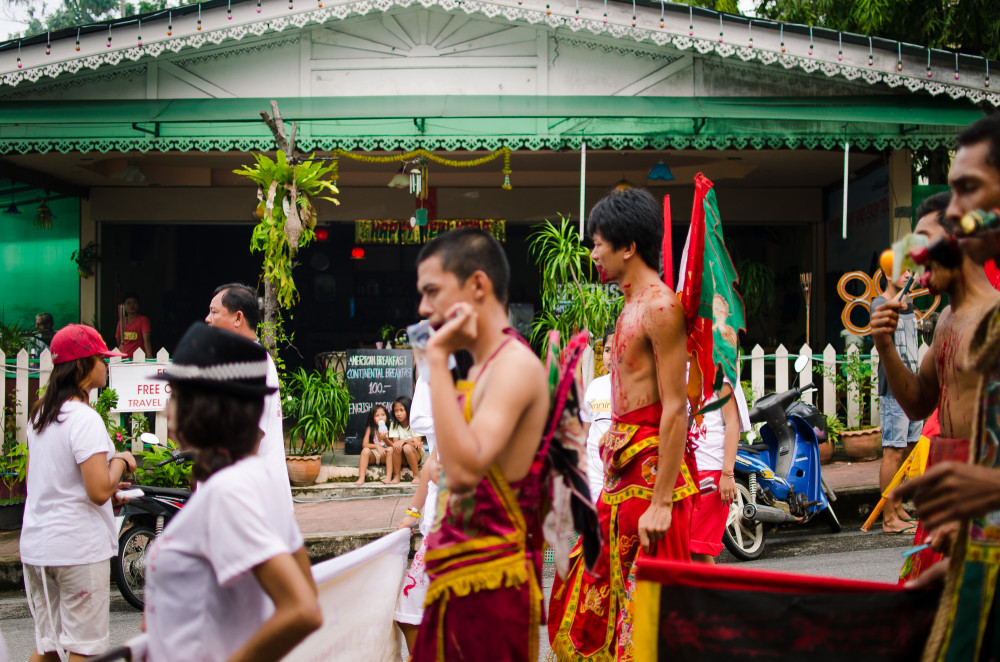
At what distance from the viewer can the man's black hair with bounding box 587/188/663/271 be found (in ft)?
11.6

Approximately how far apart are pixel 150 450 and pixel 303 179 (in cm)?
289

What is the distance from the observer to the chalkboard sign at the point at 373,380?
33.4ft

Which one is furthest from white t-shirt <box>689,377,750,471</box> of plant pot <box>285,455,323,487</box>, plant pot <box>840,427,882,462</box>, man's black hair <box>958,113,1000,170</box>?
plant pot <box>285,455,323,487</box>

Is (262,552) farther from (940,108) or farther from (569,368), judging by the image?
(940,108)

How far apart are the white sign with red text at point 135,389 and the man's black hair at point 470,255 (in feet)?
22.9

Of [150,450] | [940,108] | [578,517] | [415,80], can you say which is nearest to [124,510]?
[150,450]

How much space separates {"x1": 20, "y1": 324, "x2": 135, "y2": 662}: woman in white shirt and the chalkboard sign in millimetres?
6175

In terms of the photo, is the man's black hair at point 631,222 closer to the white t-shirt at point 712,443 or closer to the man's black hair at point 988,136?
the man's black hair at point 988,136

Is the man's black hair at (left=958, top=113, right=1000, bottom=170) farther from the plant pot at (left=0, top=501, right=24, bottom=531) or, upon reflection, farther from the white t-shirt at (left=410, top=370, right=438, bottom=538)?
the plant pot at (left=0, top=501, right=24, bottom=531)

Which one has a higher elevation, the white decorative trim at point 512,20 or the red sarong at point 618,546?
the white decorative trim at point 512,20

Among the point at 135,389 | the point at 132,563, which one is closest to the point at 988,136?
the point at 132,563

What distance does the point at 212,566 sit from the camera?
6.50 ft

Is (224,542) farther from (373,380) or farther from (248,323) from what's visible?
(373,380)

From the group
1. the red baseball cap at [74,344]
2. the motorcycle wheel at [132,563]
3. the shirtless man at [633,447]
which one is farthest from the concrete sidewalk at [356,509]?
the shirtless man at [633,447]
